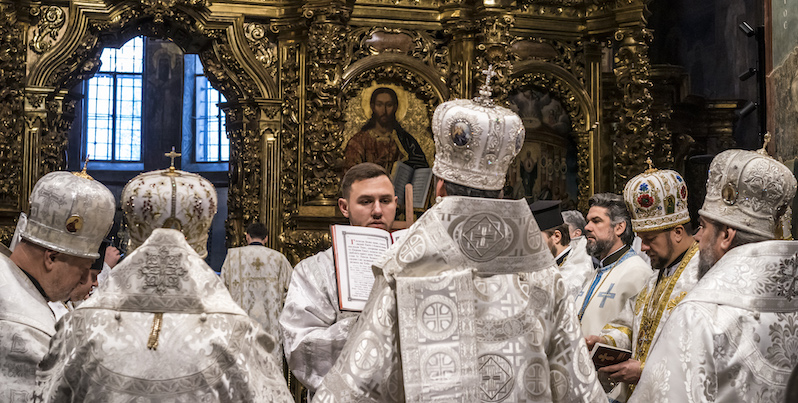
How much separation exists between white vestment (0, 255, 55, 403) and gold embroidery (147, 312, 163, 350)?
0.58 metres

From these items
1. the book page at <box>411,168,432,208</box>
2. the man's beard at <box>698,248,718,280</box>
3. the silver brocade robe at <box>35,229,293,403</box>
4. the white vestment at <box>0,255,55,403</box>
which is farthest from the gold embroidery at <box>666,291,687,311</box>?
the book page at <box>411,168,432,208</box>

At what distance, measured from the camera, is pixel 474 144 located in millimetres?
3400

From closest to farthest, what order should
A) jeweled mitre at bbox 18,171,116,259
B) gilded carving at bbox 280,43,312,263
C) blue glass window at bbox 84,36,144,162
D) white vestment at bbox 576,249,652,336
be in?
1. jeweled mitre at bbox 18,171,116,259
2. white vestment at bbox 576,249,652,336
3. gilded carving at bbox 280,43,312,263
4. blue glass window at bbox 84,36,144,162

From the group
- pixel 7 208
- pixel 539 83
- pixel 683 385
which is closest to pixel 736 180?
pixel 683 385

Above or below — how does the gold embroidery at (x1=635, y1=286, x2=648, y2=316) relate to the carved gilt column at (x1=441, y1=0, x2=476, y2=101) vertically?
below

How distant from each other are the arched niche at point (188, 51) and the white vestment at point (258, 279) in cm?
91

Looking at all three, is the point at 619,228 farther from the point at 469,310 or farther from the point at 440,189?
the point at 469,310

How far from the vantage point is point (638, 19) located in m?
11.2

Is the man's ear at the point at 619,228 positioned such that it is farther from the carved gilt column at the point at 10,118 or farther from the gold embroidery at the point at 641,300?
the carved gilt column at the point at 10,118

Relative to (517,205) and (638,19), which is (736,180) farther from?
(638,19)

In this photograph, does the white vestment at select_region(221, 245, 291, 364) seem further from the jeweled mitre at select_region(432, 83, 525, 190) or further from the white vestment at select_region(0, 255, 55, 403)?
the jeweled mitre at select_region(432, 83, 525, 190)

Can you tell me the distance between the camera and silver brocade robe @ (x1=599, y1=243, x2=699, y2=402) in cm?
494

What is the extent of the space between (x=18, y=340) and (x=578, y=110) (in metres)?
8.84

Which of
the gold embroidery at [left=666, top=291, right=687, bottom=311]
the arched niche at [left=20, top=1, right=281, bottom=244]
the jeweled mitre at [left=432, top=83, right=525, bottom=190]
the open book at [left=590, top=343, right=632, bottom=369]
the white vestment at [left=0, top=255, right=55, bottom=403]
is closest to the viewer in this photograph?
the jeweled mitre at [left=432, top=83, right=525, bottom=190]
